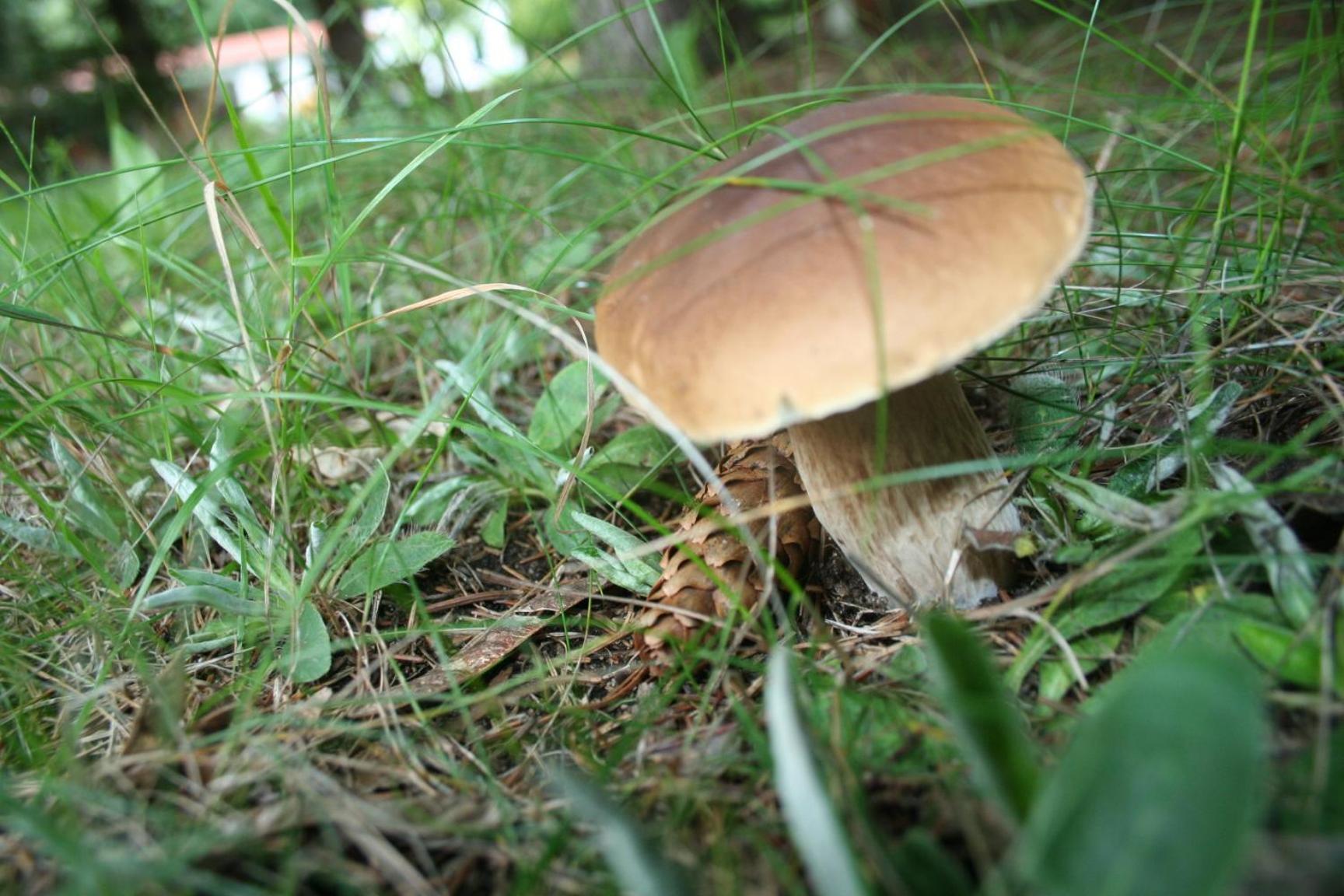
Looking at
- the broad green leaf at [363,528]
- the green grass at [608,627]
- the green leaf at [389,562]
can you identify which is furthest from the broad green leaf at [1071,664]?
the broad green leaf at [363,528]

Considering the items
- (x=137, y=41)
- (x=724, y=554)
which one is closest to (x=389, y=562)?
(x=724, y=554)

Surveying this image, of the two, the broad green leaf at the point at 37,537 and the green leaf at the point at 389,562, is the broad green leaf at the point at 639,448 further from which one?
the broad green leaf at the point at 37,537

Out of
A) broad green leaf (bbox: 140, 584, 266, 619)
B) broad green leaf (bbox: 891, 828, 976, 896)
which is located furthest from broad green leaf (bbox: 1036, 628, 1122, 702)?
broad green leaf (bbox: 140, 584, 266, 619)

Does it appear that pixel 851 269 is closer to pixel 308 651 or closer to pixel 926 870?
pixel 926 870

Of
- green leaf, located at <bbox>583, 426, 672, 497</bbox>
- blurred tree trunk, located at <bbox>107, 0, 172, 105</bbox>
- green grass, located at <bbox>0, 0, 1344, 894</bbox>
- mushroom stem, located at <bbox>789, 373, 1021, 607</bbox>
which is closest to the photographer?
green grass, located at <bbox>0, 0, 1344, 894</bbox>

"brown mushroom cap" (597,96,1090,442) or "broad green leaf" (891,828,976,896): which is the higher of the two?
"brown mushroom cap" (597,96,1090,442)

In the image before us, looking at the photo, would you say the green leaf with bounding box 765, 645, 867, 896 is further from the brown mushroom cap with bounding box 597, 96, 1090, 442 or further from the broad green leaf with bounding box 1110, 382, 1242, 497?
the broad green leaf with bounding box 1110, 382, 1242, 497
